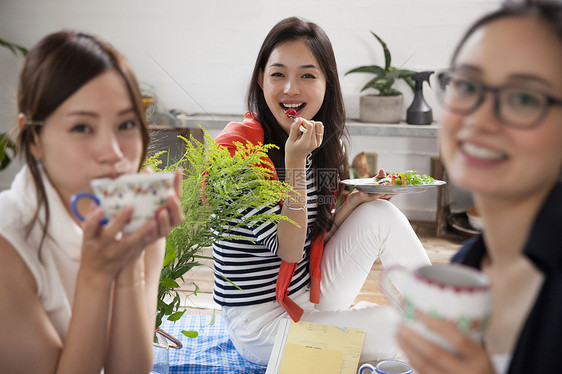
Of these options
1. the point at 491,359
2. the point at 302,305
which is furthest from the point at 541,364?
the point at 302,305

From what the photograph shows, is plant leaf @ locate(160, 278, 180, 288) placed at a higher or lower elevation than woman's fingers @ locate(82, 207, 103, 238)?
lower

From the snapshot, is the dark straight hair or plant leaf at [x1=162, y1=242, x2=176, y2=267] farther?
plant leaf at [x1=162, y1=242, x2=176, y2=267]

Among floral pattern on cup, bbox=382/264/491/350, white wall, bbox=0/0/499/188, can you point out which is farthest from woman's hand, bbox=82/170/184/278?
white wall, bbox=0/0/499/188

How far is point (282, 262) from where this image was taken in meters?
1.67

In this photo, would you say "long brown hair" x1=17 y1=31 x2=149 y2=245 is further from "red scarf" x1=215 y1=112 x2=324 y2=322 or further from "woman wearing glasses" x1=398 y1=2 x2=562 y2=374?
"red scarf" x1=215 y1=112 x2=324 y2=322

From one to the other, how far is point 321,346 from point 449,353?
107cm

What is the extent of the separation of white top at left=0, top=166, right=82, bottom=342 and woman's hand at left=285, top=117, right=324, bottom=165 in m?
0.70

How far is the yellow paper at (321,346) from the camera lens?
1590 millimetres

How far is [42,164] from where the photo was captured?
90 cm

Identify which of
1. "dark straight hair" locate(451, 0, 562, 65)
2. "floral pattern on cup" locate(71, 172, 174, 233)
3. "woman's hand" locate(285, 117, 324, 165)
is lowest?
"woman's hand" locate(285, 117, 324, 165)

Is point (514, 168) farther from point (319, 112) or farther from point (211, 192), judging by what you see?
point (319, 112)

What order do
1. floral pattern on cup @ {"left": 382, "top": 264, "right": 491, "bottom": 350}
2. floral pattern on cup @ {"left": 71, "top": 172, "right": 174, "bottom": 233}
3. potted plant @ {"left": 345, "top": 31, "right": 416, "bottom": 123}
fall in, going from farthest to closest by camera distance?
potted plant @ {"left": 345, "top": 31, "right": 416, "bottom": 123} < floral pattern on cup @ {"left": 71, "top": 172, "right": 174, "bottom": 233} < floral pattern on cup @ {"left": 382, "top": 264, "right": 491, "bottom": 350}

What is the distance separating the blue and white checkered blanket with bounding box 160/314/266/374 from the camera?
1.75 meters

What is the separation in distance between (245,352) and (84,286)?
3.25ft
